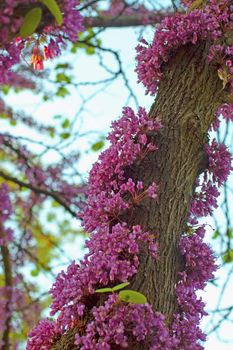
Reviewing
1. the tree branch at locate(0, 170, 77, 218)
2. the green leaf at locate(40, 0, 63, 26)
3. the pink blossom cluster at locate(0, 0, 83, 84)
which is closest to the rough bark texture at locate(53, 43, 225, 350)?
the pink blossom cluster at locate(0, 0, 83, 84)

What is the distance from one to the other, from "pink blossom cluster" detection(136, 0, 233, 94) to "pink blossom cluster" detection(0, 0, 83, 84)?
74cm

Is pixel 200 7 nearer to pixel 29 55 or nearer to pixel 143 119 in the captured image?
pixel 143 119

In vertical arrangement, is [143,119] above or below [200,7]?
below

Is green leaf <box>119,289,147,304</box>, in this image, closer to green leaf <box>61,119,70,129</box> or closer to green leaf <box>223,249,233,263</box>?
green leaf <box>223,249,233,263</box>

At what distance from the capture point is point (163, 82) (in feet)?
9.02

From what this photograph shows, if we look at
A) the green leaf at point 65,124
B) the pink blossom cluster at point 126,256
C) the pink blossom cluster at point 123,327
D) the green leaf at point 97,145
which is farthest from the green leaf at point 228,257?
the pink blossom cluster at point 123,327

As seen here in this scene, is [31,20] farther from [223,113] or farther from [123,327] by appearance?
[223,113]

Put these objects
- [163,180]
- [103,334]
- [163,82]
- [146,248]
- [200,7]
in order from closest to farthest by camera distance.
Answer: [103,334], [146,248], [163,180], [163,82], [200,7]

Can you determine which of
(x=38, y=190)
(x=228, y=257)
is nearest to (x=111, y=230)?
(x=38, y=190)

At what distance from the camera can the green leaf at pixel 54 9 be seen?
5.61 ft

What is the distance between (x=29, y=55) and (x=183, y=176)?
0.75 metres

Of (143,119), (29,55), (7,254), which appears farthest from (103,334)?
(7,254)

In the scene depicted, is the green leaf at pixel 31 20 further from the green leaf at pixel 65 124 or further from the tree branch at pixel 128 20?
the green leaf at pixel 65 124

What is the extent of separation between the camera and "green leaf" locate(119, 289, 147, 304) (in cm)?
204
